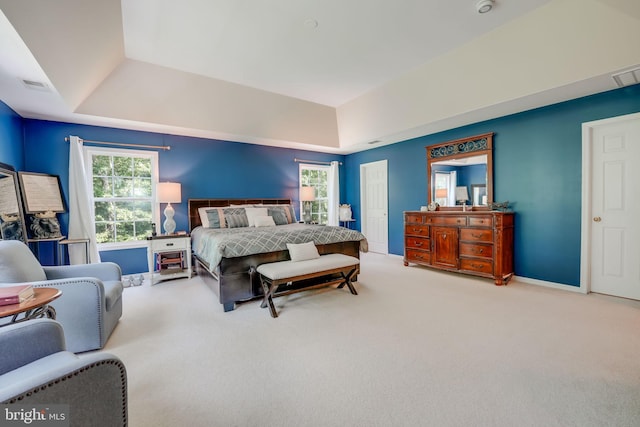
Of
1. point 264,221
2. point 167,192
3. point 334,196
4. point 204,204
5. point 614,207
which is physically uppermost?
point 167,192

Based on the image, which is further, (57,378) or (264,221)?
(264,221)

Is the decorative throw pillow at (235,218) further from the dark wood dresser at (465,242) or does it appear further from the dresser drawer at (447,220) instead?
the dresser drawer at (447,220)

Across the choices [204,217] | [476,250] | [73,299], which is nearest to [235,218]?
[204,217]

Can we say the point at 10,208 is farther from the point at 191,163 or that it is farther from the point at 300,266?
A: the point at 300,266

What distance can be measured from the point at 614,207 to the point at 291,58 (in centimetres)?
438

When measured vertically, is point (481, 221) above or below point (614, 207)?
below

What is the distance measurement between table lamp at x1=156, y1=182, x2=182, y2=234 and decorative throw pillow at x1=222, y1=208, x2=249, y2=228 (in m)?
0.78

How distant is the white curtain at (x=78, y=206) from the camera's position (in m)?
3.89

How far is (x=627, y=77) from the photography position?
2.77m

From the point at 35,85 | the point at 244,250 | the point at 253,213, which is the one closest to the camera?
the point at 35,85

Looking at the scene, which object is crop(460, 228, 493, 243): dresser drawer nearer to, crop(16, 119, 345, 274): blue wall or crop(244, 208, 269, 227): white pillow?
crop(244, 208, 269, 227): white pillow

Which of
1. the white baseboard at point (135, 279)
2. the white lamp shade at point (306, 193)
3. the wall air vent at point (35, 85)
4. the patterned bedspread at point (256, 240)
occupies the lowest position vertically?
the white baseboard at point (135, 279)

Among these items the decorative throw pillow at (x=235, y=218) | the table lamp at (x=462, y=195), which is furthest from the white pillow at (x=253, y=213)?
the table lamp at (x=462, y=195)

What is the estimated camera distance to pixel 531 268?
3832 millimetres
